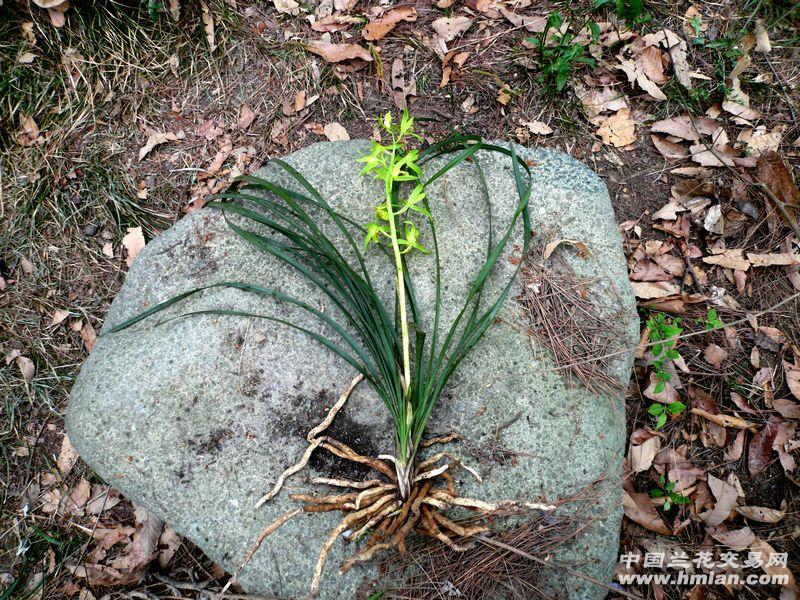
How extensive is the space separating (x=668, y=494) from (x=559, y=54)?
1.98 meters

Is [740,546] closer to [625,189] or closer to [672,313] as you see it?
[672,313]

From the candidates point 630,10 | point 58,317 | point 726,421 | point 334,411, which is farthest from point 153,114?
point 726,421

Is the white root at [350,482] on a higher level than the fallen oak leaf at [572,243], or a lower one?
lower

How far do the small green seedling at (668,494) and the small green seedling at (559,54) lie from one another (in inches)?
69.9

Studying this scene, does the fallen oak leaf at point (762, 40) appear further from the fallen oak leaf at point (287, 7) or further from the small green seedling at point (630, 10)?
the fallen oak leaf at point (287, 7)

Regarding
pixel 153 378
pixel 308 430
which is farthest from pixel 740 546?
pixel 153 378

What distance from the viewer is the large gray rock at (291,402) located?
6.00ft

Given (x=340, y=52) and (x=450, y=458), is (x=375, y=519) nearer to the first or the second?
(x=450, y=458)

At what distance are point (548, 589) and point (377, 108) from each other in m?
2.16

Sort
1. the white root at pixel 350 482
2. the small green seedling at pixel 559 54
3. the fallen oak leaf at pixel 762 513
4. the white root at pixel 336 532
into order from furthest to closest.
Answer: the small green seedling at pixel 559 54 < the fallen oak leaf at pixel 762 513 < the white root at pixel 350 482 < the white root at pixel 336 532

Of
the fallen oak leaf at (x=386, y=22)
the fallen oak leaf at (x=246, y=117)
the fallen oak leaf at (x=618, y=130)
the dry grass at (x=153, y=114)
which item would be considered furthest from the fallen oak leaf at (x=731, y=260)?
the fallen oak leaf at (x=246, y=117)

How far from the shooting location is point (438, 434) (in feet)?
6.25

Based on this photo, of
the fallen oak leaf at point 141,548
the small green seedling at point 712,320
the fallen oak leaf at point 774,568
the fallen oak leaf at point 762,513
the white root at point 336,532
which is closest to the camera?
the white root at point 336,532

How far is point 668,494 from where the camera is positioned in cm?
209
